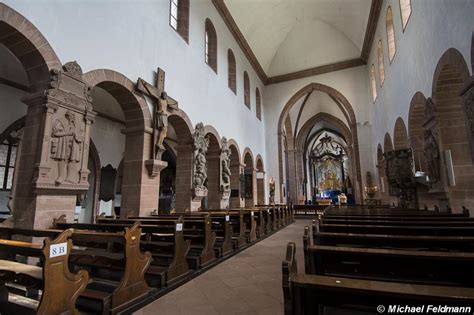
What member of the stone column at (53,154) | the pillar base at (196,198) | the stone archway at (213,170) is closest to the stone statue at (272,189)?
the stone archway at (213,170)

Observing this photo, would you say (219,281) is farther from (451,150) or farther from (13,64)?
(13,64)

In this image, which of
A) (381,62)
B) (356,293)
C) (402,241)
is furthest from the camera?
(381,62)

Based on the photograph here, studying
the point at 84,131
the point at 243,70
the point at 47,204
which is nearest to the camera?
the point at 47,204

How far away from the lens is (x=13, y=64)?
23.1 feet

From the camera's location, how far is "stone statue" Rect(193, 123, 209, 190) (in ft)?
28.0

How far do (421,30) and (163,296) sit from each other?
25.8ft

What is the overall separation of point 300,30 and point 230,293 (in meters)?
15.6

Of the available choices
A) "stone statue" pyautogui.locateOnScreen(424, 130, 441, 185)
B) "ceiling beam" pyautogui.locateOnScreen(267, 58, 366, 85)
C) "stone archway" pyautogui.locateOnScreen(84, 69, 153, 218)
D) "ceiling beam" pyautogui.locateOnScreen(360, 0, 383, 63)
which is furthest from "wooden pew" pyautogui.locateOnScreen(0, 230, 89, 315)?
"ceiling beam" pyautogui.locateOnScreen(267, 58, 366, 85)

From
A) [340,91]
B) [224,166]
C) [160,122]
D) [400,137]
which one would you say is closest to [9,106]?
[160,122]

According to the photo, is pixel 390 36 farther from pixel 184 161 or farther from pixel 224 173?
pixel 184 161

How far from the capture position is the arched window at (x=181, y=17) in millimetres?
8549

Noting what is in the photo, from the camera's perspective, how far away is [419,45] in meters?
6.59

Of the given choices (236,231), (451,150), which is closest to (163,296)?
(236,231)

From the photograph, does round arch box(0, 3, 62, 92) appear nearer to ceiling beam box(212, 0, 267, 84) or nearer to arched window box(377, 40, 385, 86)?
ceiling beam box(212, 0, 267, 84)
